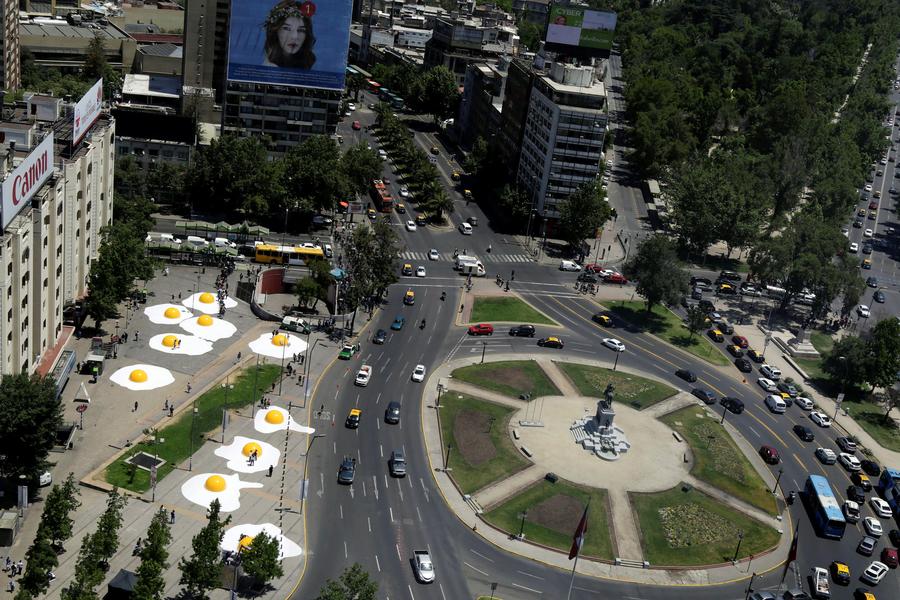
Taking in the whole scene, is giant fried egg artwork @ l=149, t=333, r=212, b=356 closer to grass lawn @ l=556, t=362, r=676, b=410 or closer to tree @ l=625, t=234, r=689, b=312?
grass lawn @ l=556, t=362, r=676, b=410

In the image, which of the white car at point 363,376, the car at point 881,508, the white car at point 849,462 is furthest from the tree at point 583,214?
the car at point 881,508

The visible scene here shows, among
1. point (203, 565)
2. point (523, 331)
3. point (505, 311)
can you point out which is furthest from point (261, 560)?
point (505, 311)

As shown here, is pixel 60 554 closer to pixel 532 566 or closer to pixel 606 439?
pixel 532 566

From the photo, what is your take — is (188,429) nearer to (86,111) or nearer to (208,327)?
(208,327)

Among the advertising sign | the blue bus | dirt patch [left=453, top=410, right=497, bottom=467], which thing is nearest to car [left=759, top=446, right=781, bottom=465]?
the blue bus

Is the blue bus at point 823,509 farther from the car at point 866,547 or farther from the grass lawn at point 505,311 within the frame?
the grass lawn at point 505,311

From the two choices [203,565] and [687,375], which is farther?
[687,375]

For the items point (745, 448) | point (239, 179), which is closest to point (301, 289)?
point (239, 179)
